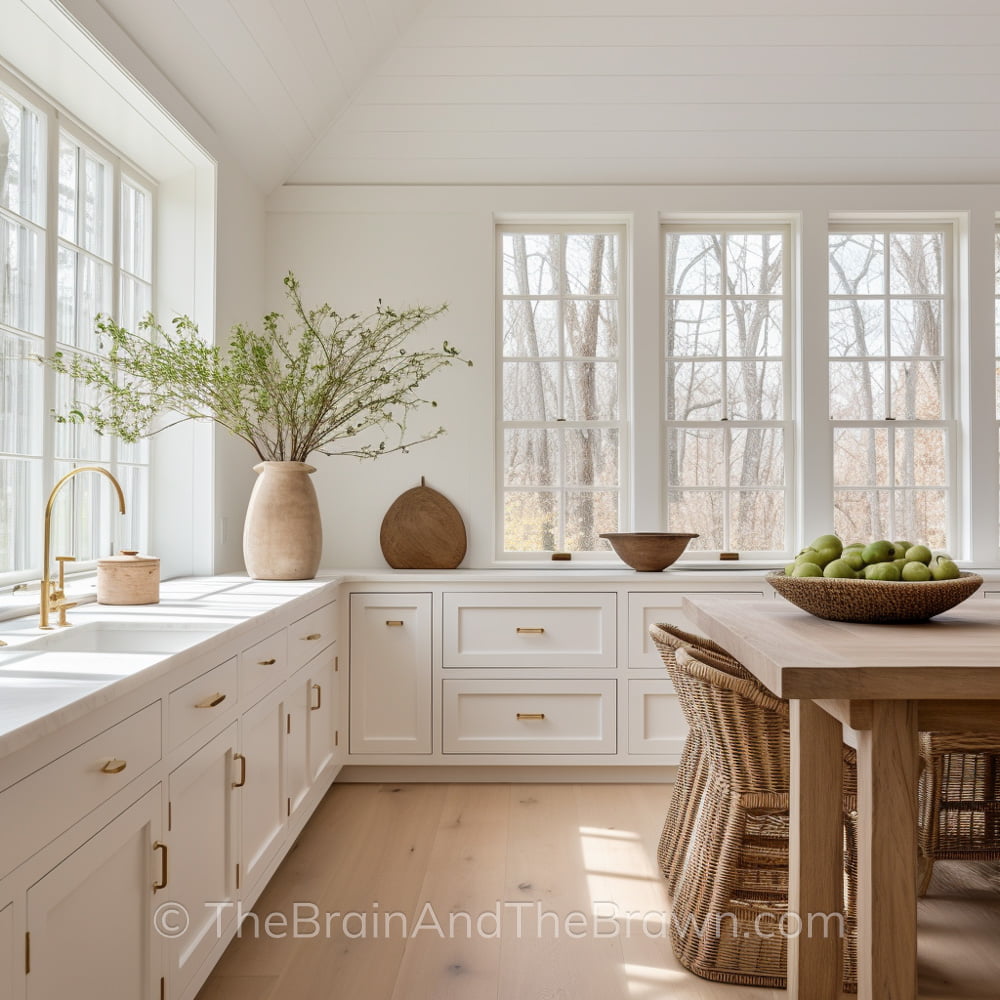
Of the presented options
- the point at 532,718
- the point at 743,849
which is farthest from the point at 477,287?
the point at 743,849

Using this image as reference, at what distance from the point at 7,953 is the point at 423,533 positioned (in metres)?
2.95

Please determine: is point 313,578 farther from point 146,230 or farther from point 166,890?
point 166,890

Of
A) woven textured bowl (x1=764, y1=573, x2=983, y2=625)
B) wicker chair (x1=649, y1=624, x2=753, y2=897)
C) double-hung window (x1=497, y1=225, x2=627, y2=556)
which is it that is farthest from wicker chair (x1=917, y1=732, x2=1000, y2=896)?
double-hung window (x1=497, y1=225, x2=627, y2=556)

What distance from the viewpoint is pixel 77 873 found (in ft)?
4.42

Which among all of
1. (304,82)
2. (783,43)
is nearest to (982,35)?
(783,43)

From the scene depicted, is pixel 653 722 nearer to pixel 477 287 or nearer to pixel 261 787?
pixel 261 787

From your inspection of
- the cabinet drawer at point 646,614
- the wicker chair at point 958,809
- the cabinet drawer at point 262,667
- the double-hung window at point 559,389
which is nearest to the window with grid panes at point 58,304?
the cabinet drawer at point 262,667

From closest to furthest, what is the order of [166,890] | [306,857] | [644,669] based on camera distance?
[166,890] → [306,857] → [644,669]

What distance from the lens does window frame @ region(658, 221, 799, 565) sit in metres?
4.19

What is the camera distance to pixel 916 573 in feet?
6.29

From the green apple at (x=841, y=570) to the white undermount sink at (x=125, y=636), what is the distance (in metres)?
1.44

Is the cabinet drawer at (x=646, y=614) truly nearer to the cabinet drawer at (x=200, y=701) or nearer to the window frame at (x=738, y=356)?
the window frame at (x=738, y=356)

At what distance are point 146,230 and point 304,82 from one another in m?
0.88

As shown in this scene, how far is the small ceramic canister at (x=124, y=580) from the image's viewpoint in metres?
2.50
